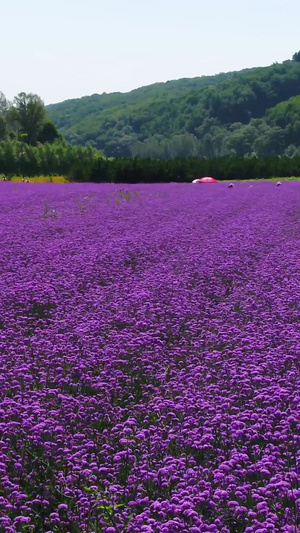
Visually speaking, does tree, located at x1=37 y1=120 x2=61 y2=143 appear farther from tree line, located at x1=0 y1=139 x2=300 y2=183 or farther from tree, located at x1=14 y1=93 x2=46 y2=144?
tree line, located at x1=0 y1=139 x2=300 y2=183

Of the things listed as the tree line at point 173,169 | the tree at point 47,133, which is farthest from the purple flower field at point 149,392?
the tree at point 47,133

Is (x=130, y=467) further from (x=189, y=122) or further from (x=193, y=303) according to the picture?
(x=189, y=122)

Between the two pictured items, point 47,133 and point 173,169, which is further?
point 47,133

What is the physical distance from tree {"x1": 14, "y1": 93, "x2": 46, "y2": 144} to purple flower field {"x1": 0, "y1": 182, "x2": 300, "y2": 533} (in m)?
86.2

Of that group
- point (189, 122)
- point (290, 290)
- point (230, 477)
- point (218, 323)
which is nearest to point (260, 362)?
point (218, 323)

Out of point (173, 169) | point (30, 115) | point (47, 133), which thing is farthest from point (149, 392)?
point (47, 133)

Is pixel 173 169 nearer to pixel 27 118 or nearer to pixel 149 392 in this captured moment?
pixel 149 392

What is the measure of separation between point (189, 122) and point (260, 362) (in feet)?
616

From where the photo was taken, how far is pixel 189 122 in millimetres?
188000

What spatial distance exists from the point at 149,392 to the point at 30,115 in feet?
302

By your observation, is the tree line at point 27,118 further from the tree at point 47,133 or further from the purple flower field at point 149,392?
the purple flower field at point 149,392

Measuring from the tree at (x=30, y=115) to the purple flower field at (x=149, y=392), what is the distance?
86197 millimetres

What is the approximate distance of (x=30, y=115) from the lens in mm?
92562

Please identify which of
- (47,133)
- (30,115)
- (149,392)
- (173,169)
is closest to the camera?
(149,392)
